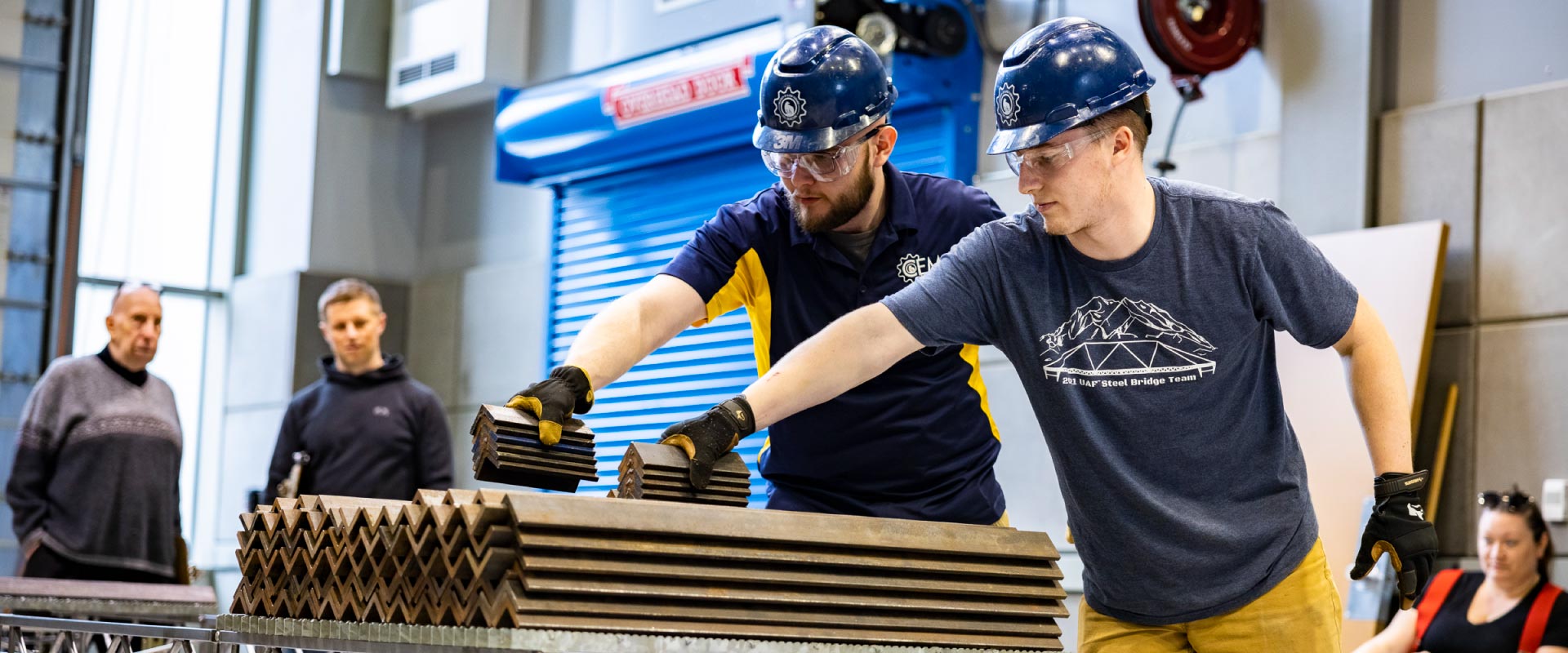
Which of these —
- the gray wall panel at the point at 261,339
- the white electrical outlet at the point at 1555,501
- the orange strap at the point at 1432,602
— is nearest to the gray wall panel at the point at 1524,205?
the white electrical outlet at the point at 1555,501

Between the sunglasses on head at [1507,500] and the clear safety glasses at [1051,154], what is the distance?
126 inches

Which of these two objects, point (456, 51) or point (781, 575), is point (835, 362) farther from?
point (456, 51)

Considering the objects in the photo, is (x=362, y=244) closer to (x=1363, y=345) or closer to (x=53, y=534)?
Result: (x=53, y=534)

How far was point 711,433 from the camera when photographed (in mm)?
2611

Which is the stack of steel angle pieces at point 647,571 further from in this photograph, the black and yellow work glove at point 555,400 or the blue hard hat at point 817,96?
the blue hard hat at point 817,96

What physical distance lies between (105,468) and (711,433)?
164 inches

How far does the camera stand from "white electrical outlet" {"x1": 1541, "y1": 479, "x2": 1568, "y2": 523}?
16.5ft

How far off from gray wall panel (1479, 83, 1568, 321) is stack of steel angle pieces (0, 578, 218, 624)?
4.12 metres

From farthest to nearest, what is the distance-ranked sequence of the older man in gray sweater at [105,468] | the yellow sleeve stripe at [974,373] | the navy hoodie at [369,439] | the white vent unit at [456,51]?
the white vent unit at [456,51], the navy hoodie at [369,439], the older man in gray sweater at [105,468], the yellow sleeve stripe at [974,373]

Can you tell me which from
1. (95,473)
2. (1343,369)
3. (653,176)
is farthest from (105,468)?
(1343,369)

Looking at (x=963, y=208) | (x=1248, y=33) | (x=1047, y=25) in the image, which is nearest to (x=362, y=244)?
(x=1248, y=33)

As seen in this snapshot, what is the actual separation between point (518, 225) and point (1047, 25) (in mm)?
7029

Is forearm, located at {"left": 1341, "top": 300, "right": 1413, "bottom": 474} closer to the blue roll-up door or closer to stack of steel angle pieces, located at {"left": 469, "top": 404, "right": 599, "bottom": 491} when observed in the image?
stack of steel angle pieces, located at {"left": 469, "top": 404, "right": 599, "bottom": 491}

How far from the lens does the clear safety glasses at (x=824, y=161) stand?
295 cm
